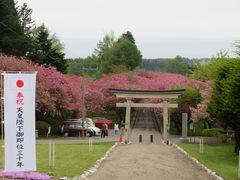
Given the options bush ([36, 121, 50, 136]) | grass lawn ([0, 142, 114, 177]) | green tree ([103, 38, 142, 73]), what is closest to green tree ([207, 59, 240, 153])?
grass lawn ([0, 142, 114, 177])

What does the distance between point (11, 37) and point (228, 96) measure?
29.9m

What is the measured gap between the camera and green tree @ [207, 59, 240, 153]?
1975 centimetres

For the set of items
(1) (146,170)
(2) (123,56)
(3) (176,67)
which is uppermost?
(3) (176,67)

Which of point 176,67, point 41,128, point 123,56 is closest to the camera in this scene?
point 41,128

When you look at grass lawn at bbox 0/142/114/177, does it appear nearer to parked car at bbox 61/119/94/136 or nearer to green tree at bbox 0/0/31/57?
parked car at bbox 61/119/94/136

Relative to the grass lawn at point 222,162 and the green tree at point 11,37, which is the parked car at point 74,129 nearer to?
the green tree at point 11,37

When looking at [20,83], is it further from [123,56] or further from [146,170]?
[123,56]

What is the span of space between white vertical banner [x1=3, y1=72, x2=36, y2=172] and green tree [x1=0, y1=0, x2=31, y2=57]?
3295 cm

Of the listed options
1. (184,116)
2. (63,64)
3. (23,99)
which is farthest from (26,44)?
(23,99)

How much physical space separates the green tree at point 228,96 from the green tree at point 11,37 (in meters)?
26.2

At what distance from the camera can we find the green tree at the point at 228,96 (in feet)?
64.8

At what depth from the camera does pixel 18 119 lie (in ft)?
36.8

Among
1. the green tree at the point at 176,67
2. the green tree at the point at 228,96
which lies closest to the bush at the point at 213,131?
the green tree at the point at 228,96

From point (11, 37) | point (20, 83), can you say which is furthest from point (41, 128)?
point (20, 83)
